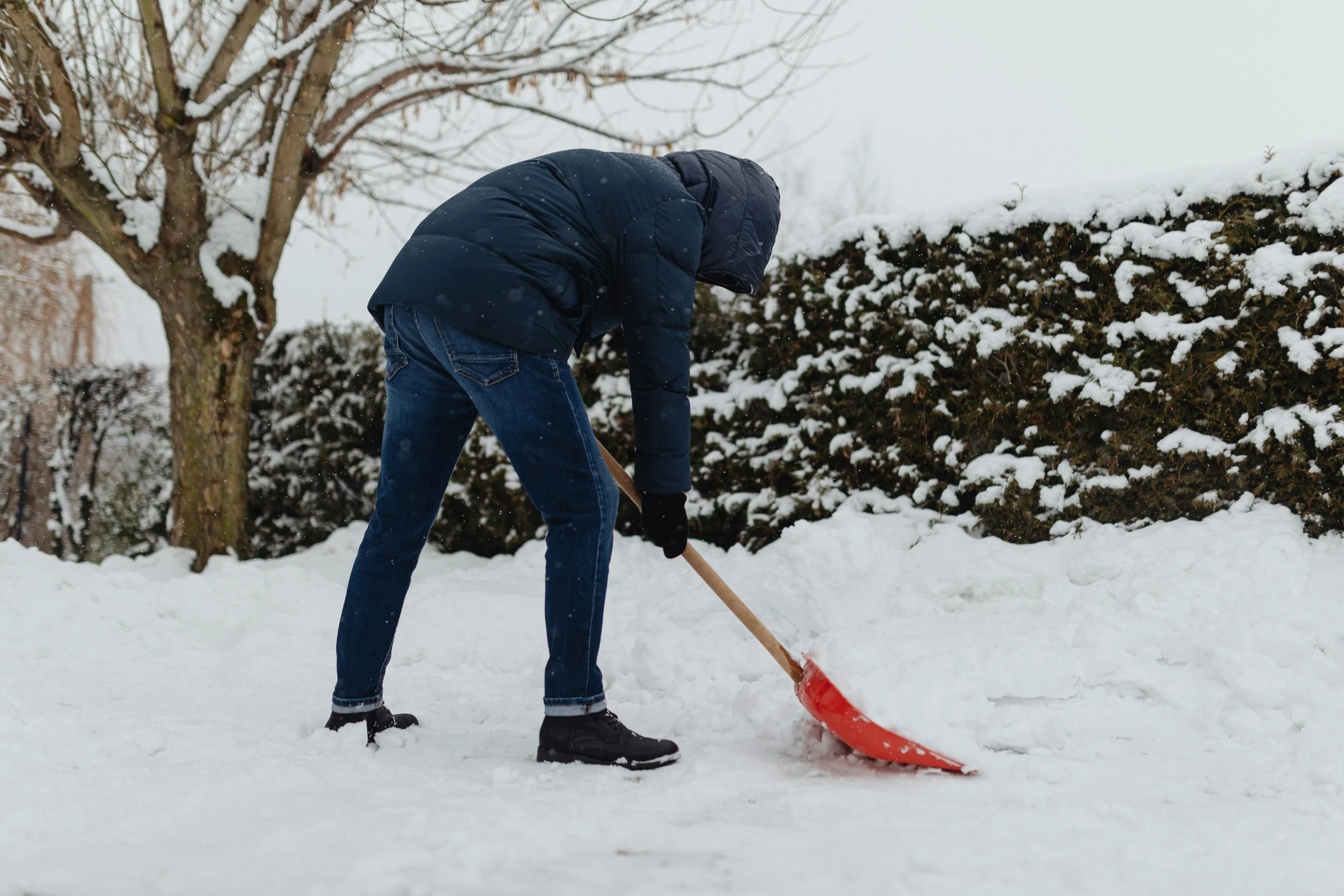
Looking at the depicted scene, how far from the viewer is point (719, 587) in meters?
2.37

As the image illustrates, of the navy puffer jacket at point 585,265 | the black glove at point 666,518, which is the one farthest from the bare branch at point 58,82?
the black glove at point 666,518

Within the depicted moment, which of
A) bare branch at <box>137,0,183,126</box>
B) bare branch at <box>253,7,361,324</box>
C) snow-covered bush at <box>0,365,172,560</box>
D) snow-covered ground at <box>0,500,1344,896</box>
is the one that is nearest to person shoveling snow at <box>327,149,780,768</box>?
snow-covered ground at <box>0,500,1344,896</box>

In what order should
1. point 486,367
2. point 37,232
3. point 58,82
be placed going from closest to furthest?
point 486,367, point 58,82, point 37,232

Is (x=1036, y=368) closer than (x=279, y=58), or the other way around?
(x=1036, y=368)

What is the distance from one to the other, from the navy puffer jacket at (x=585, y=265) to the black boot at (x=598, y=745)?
60cm

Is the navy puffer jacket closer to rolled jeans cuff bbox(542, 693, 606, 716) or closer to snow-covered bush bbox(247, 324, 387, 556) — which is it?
rolled jeans cuff bbox(542, 693, 606, 716)

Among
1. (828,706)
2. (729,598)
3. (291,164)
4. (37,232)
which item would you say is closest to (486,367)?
(729,598)

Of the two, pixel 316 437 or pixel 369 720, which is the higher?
pixel 316 437

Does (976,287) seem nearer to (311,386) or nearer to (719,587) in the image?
(719,587)

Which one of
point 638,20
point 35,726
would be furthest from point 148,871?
point 638,20

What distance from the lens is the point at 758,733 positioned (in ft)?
8.05

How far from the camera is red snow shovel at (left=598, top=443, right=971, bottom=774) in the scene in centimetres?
209

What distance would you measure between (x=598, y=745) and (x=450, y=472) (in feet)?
2.66

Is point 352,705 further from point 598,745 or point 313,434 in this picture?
point 313,434
